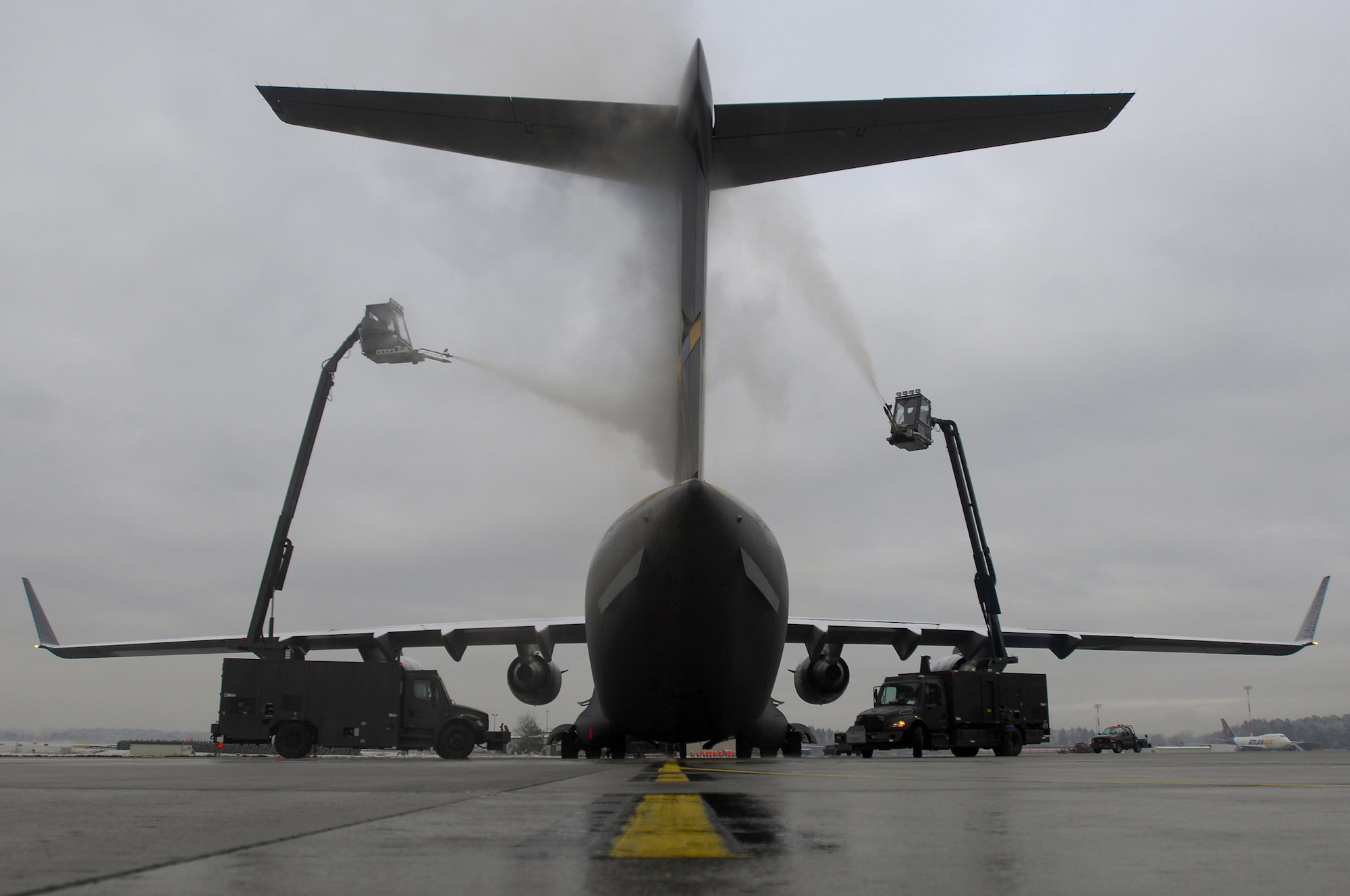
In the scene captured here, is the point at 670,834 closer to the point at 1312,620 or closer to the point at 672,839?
the point at 672,839

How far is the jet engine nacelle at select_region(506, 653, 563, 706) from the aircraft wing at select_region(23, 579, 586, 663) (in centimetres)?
83

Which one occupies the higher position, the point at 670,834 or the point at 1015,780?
the point at 670,834

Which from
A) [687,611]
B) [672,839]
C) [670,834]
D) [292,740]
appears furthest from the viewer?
[292,740]

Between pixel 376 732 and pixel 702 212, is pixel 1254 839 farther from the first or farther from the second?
pixel 376 732

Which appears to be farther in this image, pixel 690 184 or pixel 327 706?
pixel 327 706

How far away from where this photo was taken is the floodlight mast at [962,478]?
22.3 m

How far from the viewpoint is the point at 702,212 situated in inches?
351

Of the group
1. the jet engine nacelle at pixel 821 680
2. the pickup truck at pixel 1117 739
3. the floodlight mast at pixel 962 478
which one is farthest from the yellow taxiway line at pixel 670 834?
the pickup truck at pixel 1117 739

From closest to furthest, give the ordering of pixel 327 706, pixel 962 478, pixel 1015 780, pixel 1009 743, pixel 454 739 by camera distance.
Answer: pixel 1015 780 < pixel 327 706 < pixel 1009 743 < pixel 454 739 < pixel 962 478

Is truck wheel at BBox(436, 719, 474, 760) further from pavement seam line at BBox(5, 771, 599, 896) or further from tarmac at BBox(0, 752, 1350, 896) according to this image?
pavement seam line at BBox(5, 771, 599, 896)

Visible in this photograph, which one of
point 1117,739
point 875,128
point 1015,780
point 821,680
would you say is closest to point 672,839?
point 1015,780

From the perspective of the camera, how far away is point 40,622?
78.5 feet

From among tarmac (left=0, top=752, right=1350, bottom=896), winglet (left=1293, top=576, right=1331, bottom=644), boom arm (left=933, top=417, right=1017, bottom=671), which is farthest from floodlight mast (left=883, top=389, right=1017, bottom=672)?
tarmac (left=0, top=752, right=1350, bottom=896)

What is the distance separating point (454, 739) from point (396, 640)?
367 cm
